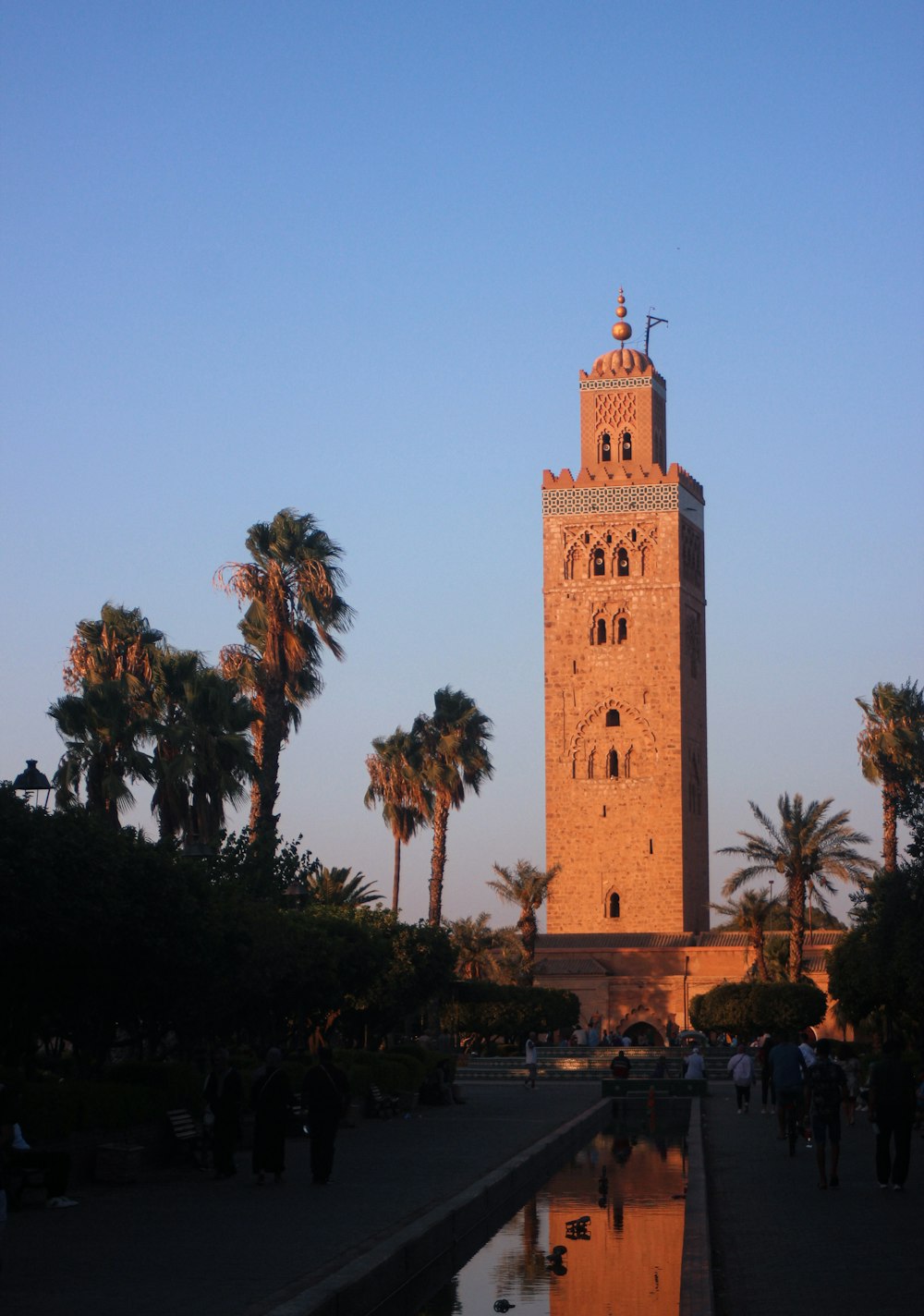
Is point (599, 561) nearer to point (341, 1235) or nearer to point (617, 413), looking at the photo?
point (617, 413)

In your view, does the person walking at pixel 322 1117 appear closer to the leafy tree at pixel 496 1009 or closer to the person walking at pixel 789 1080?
the person walking at pixel 789 1080

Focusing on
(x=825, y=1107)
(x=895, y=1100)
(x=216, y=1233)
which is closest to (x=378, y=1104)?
(x=825, y=1107)

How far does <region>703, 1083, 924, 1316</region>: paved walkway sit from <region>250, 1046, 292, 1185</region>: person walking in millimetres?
3569

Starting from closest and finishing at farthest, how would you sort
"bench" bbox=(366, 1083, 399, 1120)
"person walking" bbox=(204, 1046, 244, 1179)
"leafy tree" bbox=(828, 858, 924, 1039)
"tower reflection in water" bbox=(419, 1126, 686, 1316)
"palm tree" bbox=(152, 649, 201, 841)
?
"tower reflection in water" bbox=(419, 1126, 686, 1316) → "person walking" bbox=(204, 1046, 244, 1179) → "leafy tree" bbox=(828, 858, 924, 1039) → "bench" bbox=(366, 1083, 399, 1120) → "palm tree" bbox=(152, 649, 201, 841)

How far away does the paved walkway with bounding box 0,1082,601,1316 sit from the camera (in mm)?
9172

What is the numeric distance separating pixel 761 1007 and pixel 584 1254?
1641 inches

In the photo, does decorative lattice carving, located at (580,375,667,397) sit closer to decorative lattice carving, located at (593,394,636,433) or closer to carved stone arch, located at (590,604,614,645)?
decorative lattice carving, located at (593,394,636,433)

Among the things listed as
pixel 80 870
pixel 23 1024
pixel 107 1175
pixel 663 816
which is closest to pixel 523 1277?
pixel 107 1175

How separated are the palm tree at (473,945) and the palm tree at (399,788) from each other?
235 inches

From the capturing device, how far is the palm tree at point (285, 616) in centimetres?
3831

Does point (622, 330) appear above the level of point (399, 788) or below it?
above

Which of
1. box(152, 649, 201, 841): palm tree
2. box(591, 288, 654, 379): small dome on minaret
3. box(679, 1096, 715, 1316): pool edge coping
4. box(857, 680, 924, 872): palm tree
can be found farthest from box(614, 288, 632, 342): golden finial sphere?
box(679, 1096, 715, 1316): pool edge coping

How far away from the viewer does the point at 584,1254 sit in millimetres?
12367

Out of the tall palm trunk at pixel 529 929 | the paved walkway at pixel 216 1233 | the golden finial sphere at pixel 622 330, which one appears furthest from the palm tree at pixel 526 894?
the paved walkway at pixel 216 1233
